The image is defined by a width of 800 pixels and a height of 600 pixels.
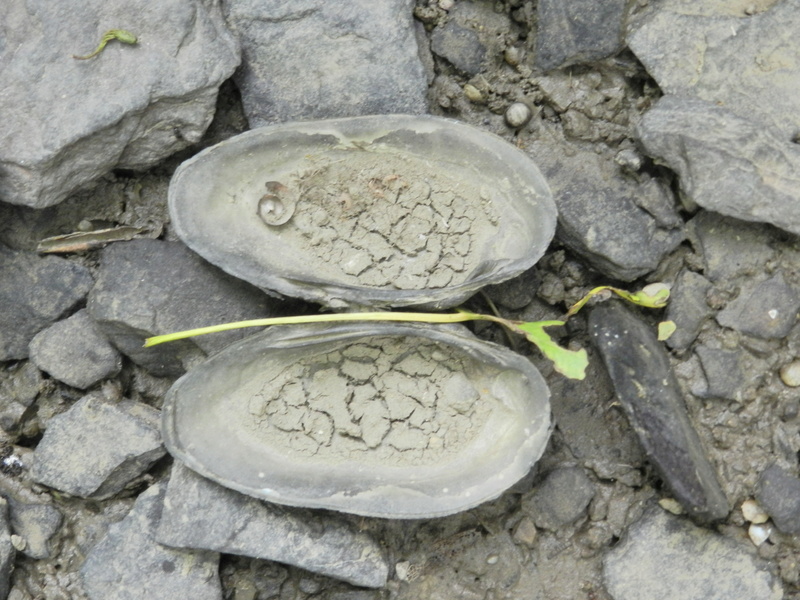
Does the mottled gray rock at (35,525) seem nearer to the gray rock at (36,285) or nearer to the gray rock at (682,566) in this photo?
the gray rock at (36,285)

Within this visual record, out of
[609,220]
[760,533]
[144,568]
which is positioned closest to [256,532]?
[144,568]

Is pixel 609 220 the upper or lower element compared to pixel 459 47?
lower

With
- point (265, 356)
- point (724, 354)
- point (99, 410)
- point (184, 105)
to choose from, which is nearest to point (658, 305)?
point (724, 354)

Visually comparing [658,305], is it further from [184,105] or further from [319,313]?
[184,105]

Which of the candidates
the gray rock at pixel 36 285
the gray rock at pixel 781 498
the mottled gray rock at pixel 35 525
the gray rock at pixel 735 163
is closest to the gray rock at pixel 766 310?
the gray rock at pixel 735 163

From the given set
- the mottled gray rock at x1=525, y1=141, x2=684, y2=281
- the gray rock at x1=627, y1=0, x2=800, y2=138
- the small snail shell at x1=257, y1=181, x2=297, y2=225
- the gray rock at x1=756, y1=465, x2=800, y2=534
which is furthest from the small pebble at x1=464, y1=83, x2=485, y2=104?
the gray rock at x1=756, y1=465, x2=800, y2=534

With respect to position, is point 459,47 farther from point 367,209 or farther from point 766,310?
point 766,310

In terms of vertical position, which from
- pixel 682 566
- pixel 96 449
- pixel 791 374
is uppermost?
pixel 791 374

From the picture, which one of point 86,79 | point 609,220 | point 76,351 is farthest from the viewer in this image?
point 76,351
